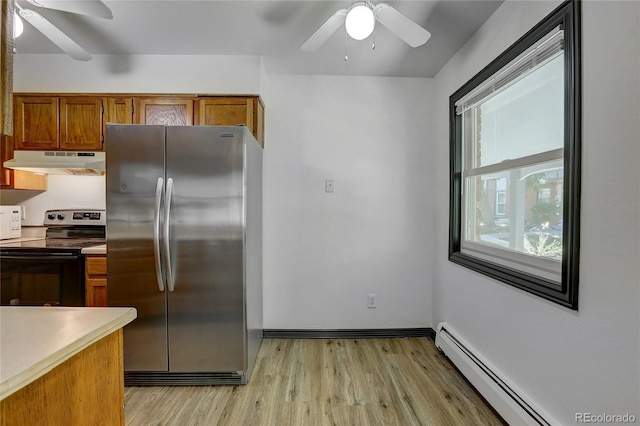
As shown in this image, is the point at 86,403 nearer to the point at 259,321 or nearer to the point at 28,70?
the point at 259,321

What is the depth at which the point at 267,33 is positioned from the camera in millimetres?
2213

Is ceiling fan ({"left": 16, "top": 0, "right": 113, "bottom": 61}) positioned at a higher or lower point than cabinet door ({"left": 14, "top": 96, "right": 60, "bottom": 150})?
higher

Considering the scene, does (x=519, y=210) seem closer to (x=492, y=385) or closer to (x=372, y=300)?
(x=492, y=385)

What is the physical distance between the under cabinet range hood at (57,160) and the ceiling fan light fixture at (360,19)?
7.14 feet

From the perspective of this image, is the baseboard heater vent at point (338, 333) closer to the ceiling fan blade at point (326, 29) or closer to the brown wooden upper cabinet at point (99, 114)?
the brown wooden upper cabinet at point (99, 114)

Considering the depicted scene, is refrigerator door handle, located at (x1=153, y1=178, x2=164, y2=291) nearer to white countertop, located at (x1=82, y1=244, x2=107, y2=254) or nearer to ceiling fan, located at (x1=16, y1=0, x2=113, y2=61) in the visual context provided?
white countertop, located at (x1=82, y1=244, x2=107, y2=254)

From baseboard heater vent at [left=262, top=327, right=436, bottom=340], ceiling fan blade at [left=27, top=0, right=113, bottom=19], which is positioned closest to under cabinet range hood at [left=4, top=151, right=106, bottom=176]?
ceiling fan blade at [left=27, top=0, right=113, bottom=19]

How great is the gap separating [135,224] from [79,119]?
1202 mm

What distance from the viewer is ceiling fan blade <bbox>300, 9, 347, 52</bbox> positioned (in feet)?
5.61

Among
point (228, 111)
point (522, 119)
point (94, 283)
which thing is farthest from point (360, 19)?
point (94, 283)

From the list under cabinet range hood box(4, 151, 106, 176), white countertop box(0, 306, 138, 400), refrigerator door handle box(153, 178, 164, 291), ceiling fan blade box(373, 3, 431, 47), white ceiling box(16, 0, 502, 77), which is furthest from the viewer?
under cabinet range hood box(4, 151, 106, 176)

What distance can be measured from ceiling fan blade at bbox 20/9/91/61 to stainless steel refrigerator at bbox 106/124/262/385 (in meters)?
0.48

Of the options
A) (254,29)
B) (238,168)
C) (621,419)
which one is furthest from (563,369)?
(254,29)

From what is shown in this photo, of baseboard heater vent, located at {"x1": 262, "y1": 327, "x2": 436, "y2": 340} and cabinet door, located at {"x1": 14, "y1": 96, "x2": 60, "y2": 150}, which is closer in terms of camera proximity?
cabinet door, located at {"x1": 14, "y1": 96, "x2": 60, "y2": 150}
